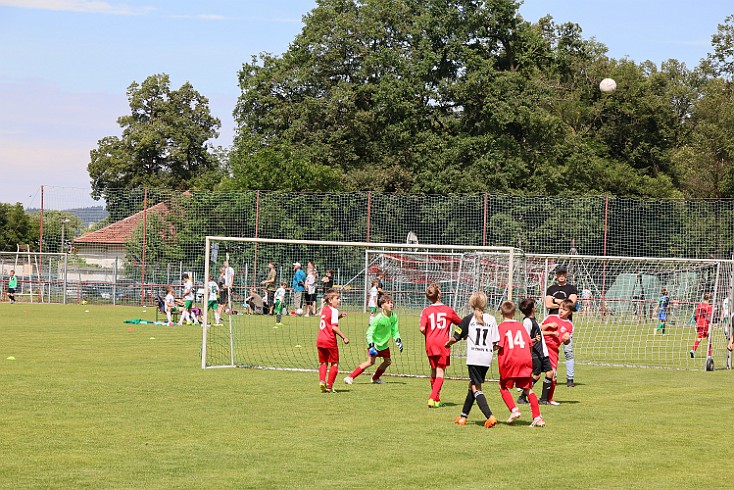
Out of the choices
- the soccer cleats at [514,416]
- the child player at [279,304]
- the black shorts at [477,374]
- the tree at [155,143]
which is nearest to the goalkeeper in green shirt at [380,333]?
the black shorts at [477,374]

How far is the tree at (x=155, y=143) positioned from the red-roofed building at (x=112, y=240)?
2632cm

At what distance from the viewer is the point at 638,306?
96.2 ft

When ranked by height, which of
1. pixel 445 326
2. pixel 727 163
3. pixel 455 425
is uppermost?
pixel 727 163

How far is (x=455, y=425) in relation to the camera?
12.0 metres

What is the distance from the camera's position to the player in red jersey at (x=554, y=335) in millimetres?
14250

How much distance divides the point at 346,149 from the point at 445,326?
1577 inches

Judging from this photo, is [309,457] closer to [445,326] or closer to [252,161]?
[445,326]

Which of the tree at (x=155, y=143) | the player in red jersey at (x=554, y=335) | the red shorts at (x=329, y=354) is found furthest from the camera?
the tree at (x=155, y=143)

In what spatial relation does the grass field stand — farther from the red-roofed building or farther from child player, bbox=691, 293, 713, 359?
the red-roofed building

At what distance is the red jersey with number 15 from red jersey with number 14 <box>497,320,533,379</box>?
2.05 metres

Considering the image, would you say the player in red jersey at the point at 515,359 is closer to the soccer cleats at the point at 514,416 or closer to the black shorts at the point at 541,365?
the soccer cleats at the point at 514,416

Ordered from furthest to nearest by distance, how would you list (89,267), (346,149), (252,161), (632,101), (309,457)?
(632,101)
(346,149)
(252,161)
(89,267)
(309,457)

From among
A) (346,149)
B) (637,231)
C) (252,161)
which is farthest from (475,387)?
(346,149)

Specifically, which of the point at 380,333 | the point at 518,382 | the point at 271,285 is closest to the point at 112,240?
the point at 271,285
